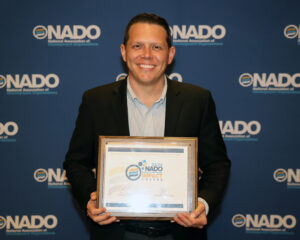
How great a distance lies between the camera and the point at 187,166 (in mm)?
1691

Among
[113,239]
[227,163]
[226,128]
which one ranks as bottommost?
[113,239]

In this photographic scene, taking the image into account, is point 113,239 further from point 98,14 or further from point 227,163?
point 98,14

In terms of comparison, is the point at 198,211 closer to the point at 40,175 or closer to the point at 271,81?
the point at 271,81

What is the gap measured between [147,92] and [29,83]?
66.0 inches

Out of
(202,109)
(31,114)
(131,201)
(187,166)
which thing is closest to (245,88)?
(202,109)

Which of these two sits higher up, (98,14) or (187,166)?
(98,14)

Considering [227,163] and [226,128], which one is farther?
[226,128]

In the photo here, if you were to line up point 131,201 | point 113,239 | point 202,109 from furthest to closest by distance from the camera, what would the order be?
point 202,109 → point 113,239 → point 131,201

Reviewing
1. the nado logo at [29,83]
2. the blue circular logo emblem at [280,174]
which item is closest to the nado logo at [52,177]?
the nado logo at [29,83]

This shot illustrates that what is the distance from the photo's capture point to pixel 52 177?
3135mm

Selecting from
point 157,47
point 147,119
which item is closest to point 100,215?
point 147,119

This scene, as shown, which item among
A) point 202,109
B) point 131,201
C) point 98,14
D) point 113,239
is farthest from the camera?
point 98,14

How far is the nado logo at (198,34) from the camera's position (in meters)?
2.97

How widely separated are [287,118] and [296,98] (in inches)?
9.2
